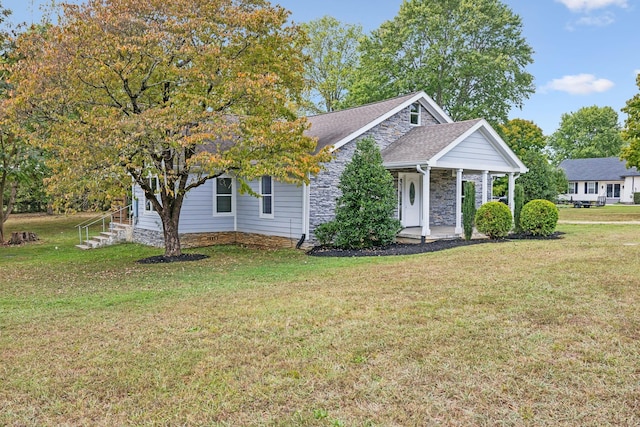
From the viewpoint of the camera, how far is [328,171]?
45.8ft

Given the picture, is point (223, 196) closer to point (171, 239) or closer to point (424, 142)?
point (171, 239)

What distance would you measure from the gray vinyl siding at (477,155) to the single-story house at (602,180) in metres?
36.4

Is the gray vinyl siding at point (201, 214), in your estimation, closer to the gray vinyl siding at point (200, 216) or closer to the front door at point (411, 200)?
the gray vinyl siding at point (200, 216)

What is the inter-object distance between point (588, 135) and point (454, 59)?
135ft

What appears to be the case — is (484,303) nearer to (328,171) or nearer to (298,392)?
(298,392)

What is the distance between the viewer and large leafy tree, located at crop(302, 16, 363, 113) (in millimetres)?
35969

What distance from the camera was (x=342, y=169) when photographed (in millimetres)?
14227

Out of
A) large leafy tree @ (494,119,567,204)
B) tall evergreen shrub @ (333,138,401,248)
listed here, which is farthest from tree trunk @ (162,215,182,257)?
large leafy tree @ (494,119,567,204)

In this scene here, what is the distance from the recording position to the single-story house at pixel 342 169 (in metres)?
14.0

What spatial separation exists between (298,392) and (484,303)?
11.7ft

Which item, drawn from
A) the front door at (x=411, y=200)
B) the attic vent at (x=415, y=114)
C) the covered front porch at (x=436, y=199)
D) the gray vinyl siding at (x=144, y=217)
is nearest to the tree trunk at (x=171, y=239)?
the gray vinyl siding at (x=144, y=217)

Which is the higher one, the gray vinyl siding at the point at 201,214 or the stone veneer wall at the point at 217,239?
the gray vinyl siding at the point at 201,214

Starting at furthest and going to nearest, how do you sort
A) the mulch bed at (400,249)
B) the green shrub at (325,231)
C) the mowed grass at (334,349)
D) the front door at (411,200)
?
the front door at (411,200), the green shrub at (325,231), the mulch bed at (400,249), the mowed grass at (334,349)

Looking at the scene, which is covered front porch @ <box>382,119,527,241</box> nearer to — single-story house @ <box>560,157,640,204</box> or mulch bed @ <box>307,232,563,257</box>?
mulch bed @ <box>307,232,563,257</box>
